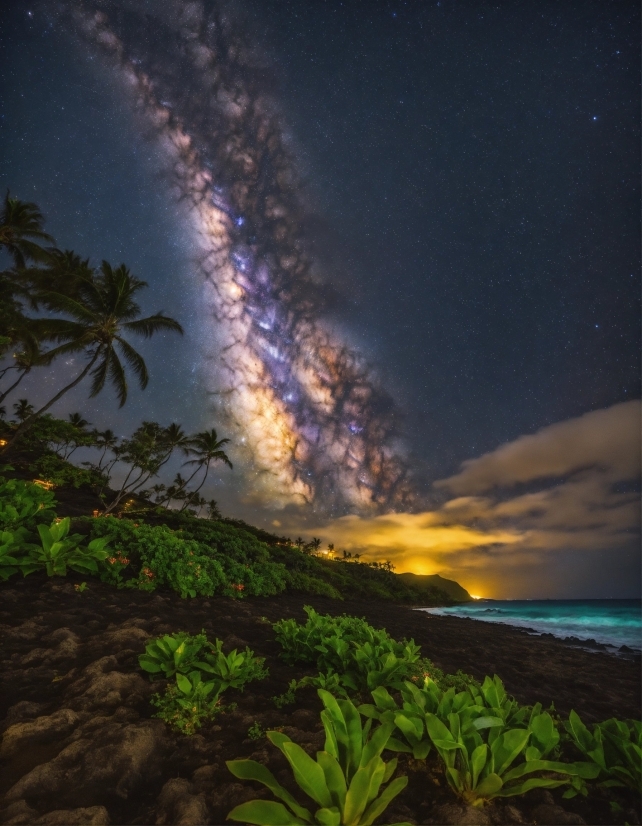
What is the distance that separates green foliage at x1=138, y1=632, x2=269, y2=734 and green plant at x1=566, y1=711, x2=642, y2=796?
8.69 feet

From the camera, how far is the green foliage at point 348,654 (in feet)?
12.2

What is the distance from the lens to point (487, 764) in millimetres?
2285

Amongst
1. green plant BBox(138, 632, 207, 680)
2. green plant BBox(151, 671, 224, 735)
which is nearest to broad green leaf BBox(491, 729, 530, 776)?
green plant BBox(151, 671, 224, 735)

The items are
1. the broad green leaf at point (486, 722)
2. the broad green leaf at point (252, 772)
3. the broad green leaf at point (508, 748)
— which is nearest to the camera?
the broad green leaf at point (252, 772)

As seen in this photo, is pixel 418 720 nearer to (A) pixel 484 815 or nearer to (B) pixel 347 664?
(A) pixel 484 815

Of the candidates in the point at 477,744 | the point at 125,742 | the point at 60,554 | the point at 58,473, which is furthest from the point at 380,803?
the point at 58,473

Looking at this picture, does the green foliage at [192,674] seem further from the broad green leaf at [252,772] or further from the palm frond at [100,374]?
the palm frond at [100,374]

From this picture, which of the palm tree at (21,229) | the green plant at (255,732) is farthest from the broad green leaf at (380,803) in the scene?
the palm tree at (21,229)

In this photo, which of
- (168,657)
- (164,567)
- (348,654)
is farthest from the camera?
(164,567)

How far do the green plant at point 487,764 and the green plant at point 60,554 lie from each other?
6.39 m

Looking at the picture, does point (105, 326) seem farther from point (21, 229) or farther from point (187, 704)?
point (187, 704)

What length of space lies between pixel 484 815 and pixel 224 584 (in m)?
7.64

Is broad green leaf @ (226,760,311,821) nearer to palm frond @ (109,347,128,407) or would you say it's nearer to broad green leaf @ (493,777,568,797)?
broad green leaf @ (493,777,568,797)

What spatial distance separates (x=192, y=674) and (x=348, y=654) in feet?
5.77
